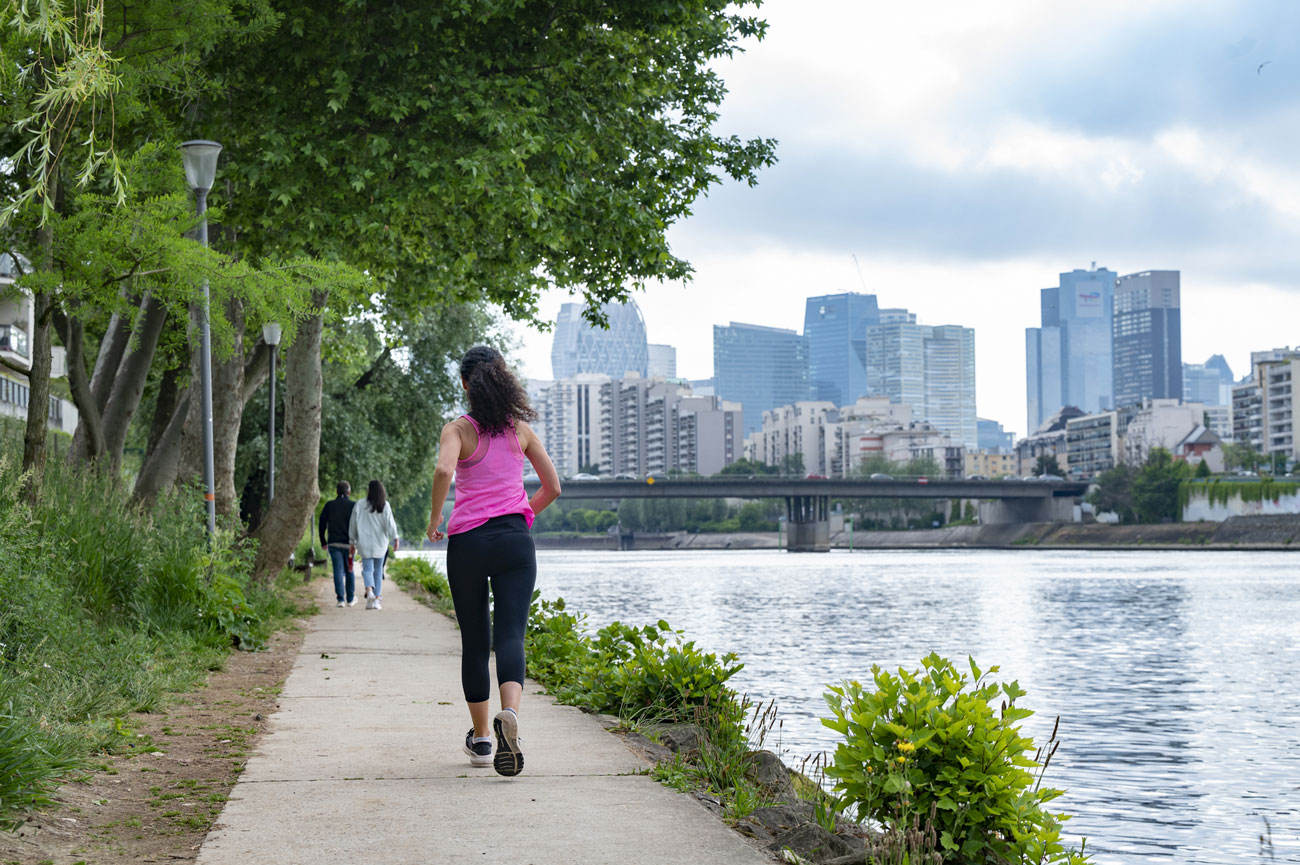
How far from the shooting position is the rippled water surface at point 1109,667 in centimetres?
855

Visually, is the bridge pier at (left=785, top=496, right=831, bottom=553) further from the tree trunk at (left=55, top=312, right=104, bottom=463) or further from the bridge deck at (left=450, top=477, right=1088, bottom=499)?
the tree trunk at (left=55, top=312, right=104, bottom=463)

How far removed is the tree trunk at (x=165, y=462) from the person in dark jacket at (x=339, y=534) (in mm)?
3041

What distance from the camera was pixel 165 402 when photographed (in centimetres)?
2448

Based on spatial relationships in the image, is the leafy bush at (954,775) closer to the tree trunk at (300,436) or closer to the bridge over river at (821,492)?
the tree trunk at (300,436)

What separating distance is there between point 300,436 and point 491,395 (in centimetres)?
1350

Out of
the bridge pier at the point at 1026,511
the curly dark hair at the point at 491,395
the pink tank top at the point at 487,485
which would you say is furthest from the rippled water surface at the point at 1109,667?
the bridge pier at the point at 1026,511

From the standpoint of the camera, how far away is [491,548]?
6.12 m

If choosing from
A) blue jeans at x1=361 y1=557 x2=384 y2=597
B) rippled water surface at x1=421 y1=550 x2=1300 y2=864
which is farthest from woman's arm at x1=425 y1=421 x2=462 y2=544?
blue jeans at x1=361 y1=557 x2=384 y2=597

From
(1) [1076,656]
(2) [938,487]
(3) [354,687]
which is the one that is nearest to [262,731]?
(3) [354,687]

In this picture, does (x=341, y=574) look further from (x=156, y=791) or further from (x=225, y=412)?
(x=156, y=791)

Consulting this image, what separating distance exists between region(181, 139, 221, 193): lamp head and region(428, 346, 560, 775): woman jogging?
7948 mm

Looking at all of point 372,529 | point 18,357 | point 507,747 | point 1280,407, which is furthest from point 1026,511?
point 507,747

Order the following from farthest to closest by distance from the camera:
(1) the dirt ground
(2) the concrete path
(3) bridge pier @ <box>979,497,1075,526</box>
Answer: (3) bridge pier @ <box>979,497,1075,526</box>
(1) the dirt ground
(2) the concrete path

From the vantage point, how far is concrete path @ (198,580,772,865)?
4570 millimetres
